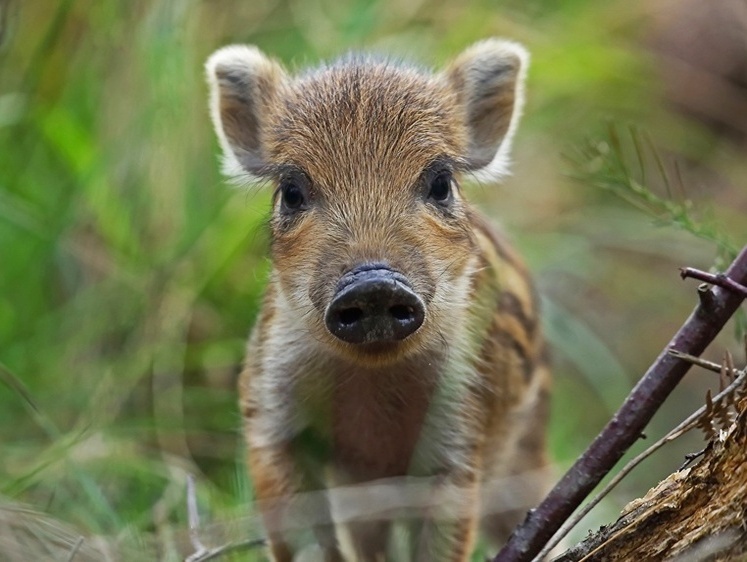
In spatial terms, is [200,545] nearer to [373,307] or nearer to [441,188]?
[373,307]

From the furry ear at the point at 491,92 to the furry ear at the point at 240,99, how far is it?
0.68 m

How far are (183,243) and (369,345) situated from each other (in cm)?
223

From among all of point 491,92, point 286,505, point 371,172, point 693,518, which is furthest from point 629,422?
point 491,92

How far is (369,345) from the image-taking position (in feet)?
11.1

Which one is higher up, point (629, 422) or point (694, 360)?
point (694, 360)

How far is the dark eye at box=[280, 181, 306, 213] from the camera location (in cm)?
375

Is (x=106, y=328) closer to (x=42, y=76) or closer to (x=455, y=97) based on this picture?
(x=42, y=76)

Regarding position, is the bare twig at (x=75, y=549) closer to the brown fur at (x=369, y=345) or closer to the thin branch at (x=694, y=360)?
the brown fur at (x=369, y=345)

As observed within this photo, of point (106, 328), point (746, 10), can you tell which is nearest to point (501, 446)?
point (106, 328)

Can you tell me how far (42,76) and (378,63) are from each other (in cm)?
222

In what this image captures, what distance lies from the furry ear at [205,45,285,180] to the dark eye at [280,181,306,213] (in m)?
0.49

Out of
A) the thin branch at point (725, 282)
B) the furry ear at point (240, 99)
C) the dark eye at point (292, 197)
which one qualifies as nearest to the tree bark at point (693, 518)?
the thin branch at point (725, 282)

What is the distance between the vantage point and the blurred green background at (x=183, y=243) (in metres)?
3.98

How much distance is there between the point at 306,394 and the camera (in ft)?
12.8
